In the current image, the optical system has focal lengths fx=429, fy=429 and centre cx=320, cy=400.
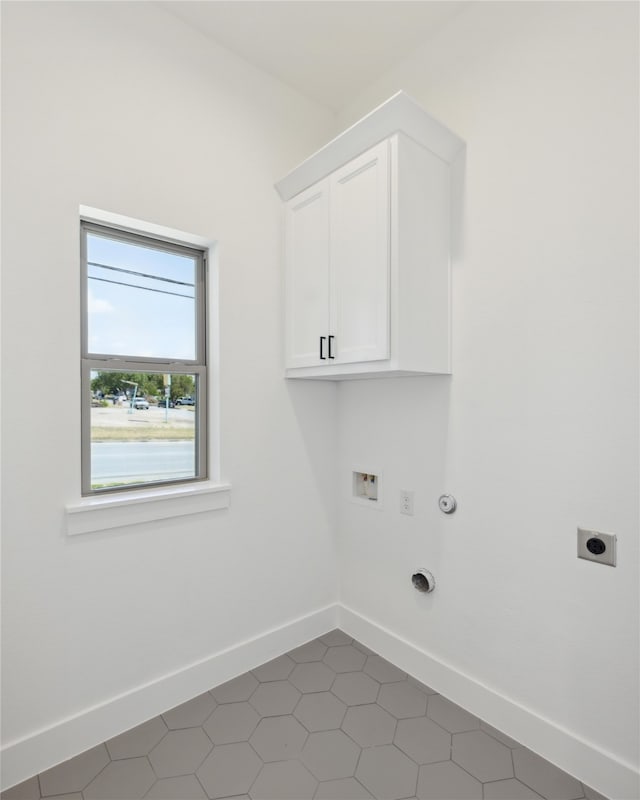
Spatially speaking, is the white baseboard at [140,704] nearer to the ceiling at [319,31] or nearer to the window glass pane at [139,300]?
the window glass pane at [139,300]

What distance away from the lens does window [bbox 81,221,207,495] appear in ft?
5.75

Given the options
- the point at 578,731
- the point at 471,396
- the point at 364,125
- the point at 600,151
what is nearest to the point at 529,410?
Answer: the point at 471,396

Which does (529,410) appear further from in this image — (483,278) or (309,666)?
(309,666)

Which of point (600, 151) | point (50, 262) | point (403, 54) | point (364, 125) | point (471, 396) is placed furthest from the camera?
point (403, 54)

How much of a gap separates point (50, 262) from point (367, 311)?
119cm

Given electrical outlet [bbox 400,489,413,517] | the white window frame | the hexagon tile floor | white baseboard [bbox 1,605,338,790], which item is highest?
the white window frame

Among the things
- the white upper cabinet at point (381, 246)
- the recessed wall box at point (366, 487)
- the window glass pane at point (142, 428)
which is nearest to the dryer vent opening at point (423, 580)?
the recessed wall box at point (366, 487)

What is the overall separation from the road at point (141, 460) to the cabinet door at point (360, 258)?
85 cm

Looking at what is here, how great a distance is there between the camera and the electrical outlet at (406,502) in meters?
2.06

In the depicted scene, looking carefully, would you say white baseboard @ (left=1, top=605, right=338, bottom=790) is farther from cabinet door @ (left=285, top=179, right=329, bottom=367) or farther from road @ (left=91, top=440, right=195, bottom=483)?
cabinet door @ (left=285, top=179, right=329, bottom=367)

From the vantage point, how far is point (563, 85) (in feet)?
5.01

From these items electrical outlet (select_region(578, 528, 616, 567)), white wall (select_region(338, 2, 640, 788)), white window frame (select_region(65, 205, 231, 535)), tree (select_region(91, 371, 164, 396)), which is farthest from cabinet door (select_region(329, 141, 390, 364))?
electrical outlet (select_region(578, 528, 616, 567))

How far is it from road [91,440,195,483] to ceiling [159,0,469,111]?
6.13 ft

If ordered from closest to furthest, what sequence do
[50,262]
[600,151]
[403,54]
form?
[600,151], [50,262], [403,54]
